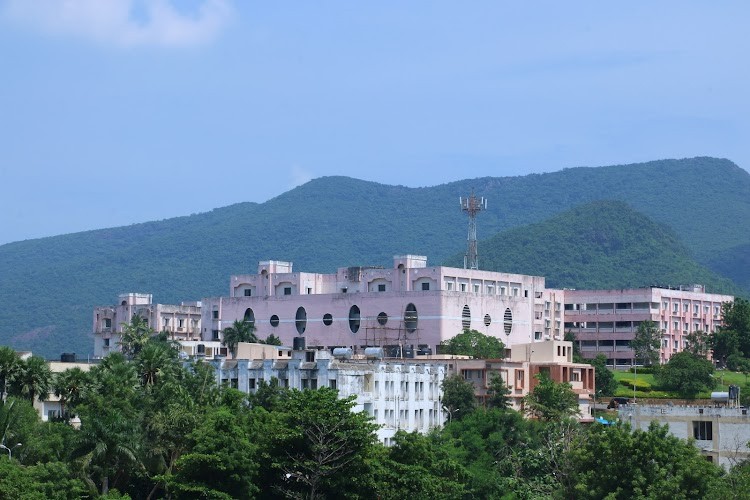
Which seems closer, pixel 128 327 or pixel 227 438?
pixel 227 438

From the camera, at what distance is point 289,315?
180 meters

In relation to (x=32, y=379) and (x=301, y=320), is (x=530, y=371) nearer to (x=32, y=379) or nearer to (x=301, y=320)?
(x=32, y=379)

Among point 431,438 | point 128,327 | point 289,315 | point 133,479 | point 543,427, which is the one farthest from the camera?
point 289,315

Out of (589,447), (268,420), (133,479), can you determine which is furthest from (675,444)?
(133,479)

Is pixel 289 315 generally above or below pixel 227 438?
above

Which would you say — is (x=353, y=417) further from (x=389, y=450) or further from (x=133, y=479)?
(x=133, y=479)

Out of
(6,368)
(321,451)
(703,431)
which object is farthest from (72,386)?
(703,431)

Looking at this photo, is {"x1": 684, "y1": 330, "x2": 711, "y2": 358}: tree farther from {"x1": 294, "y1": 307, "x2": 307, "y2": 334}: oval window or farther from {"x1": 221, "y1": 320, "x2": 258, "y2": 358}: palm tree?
{"x1": 221, "y1": 320, "x2": 258, "y2": 358}: palm tree

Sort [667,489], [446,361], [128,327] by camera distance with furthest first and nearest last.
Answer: [128,327]
[446,361]
[667,489]

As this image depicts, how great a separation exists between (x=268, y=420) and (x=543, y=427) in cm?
2876

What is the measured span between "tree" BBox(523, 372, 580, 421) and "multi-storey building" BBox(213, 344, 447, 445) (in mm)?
7274

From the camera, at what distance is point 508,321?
587 ft

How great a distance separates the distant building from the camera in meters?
86.8

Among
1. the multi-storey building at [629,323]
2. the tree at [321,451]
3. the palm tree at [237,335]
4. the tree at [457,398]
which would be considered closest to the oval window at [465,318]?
the palm tree at [237,335]
